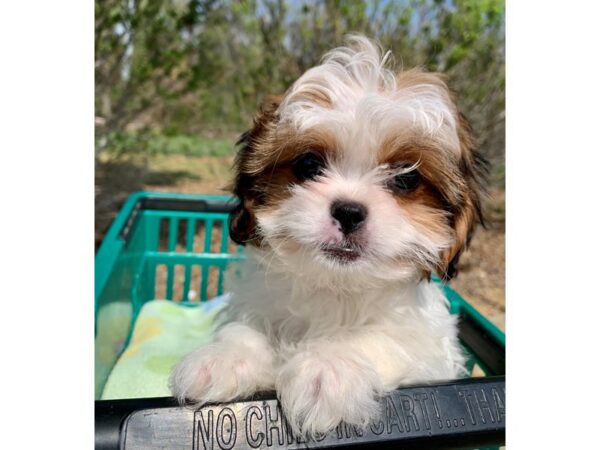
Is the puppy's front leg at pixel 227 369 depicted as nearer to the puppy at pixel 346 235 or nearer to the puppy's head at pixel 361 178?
the puppy at pixel 346 235

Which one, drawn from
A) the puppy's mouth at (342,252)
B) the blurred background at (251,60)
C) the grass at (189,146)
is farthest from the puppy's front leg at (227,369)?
the grass at (189,146)

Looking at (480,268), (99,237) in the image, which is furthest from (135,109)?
(480,268)

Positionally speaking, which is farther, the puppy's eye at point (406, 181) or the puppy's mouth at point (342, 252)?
the puppy's eye at point (406, 181)

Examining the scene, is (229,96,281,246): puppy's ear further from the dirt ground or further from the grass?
the grass

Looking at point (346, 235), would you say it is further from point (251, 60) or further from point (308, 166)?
point (251, 60)

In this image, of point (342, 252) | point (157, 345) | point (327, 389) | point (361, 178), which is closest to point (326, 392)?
point (327, 389)

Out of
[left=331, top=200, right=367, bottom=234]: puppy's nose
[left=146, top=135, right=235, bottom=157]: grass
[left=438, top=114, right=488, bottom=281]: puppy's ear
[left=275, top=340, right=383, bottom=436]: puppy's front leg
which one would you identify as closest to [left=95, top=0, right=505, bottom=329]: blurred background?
[left=146, top=135, right=235, bottom=157]: grass

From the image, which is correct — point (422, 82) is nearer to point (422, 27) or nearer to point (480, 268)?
point (422, 27)
